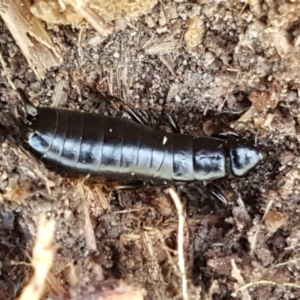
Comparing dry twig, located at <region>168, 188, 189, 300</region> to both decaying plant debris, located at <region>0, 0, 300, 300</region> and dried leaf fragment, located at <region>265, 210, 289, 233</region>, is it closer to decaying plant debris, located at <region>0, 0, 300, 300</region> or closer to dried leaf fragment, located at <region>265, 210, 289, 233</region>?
decaying plant debris, located at <region>0, 0, 300, 300</region>

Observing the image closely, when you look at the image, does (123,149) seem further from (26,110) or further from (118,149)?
(26,110)

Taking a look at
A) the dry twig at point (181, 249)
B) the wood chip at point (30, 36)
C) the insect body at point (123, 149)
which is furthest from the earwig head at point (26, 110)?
the dry twig at point (181, 249)

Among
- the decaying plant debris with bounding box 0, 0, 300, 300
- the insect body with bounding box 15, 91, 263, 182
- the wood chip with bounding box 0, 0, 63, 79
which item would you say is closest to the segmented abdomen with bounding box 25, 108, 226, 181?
the insect body with bounding box 15, 91, 263, 182

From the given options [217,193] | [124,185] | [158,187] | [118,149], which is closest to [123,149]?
[118,149]

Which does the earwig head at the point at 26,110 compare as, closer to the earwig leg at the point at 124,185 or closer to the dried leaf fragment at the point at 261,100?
the earwig leg at the point at 124,185

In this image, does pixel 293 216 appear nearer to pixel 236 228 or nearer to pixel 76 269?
pixel 236 228

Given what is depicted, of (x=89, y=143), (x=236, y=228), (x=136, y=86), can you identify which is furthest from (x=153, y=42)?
(x=236, y=228)
